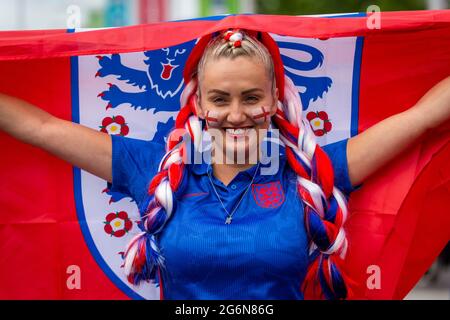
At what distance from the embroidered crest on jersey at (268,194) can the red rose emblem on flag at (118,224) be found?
75 centimetres

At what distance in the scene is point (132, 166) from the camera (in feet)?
11.0

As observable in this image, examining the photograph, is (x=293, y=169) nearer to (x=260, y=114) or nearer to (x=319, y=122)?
(x=260, y=114)

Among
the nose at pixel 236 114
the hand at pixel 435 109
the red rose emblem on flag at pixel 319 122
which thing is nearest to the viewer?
the nose at pixel 236 114

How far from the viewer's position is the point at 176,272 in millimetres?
3164

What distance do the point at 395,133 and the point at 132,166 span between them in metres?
1.05

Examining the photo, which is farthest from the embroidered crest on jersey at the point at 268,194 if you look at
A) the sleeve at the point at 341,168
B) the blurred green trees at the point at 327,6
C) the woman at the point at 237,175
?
the blurred green trees at the point at 327,6

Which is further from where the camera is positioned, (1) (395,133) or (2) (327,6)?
(2) (327,6)

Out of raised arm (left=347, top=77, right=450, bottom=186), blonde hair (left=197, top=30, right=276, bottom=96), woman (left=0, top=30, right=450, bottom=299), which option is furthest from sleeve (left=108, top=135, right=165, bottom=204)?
raised arm (left=347, top=77, right=450, bottom=186)

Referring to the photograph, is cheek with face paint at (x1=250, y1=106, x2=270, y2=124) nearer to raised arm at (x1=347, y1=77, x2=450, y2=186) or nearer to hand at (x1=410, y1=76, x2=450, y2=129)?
raised arm at (x1=347, y1=77, x2=450, y2=186)

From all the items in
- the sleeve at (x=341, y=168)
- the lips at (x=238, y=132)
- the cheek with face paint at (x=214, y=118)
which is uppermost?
the cheek with face paint at (x=214, y=118)

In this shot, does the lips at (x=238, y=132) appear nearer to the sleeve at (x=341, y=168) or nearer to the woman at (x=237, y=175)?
the woman at (x=237, y=175)

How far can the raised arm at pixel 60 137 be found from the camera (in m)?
3.29

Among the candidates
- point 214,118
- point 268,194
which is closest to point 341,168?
point 268,194
